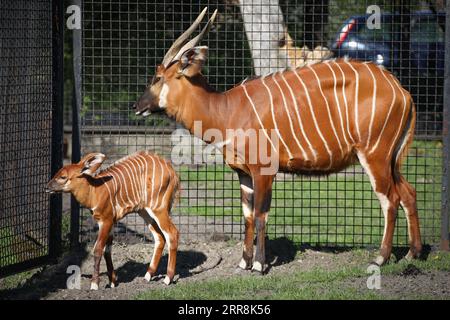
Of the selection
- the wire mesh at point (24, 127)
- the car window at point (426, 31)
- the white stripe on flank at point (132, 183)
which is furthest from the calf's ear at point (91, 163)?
the car window at point (426, 31)

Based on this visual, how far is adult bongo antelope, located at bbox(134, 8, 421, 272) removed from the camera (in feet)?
24.7

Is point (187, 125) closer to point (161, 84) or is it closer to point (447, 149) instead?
point (161, 84)

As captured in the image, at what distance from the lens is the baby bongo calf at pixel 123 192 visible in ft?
22.9

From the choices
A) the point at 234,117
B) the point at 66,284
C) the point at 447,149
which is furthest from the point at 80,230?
the point at 447,149

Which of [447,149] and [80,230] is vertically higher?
[447,149]

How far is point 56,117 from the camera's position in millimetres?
8086

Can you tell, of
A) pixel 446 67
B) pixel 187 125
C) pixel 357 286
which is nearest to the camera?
pixel 357 286

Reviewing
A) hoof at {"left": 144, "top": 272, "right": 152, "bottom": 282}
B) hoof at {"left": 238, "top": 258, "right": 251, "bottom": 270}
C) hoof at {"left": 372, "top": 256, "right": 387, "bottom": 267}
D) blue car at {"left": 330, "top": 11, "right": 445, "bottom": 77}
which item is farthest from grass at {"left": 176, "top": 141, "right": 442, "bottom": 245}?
hoof at {"left": 144, "top": 272, "right": 152, "bottom": 282}

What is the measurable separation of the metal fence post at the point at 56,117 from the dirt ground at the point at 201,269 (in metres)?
0.25

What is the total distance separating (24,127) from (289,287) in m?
2.64

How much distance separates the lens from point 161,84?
7.52 m

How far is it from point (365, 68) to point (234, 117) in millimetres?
1246

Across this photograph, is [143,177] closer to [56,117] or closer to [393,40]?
[56,117]

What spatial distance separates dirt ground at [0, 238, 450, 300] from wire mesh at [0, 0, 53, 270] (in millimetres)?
344
